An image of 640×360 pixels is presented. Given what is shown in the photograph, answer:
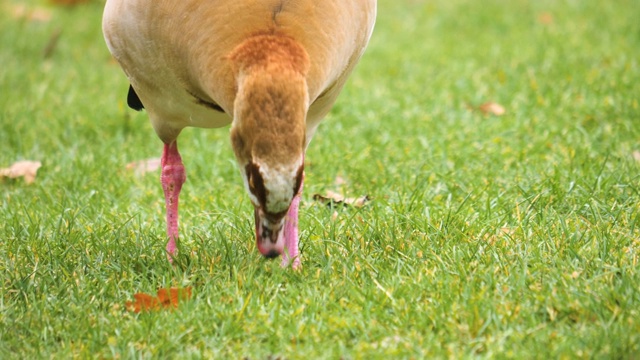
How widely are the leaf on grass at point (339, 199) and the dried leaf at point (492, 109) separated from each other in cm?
171

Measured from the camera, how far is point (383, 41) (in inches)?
314

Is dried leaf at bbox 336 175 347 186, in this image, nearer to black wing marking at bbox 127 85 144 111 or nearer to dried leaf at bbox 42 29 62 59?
black wing marking at bbox 127 85 144 111

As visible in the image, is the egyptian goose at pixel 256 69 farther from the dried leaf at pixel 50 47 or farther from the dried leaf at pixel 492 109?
the dried leaf at pixel 50 47

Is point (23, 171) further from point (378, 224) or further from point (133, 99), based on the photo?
point (378, 224)

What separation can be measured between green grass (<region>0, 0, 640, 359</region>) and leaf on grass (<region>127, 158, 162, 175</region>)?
0.08 m

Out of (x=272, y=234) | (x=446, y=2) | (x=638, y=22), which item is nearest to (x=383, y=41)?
(x=446, y=2)

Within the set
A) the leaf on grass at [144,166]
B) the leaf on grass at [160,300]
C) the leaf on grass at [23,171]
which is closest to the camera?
the leaf on grass at [160,300]

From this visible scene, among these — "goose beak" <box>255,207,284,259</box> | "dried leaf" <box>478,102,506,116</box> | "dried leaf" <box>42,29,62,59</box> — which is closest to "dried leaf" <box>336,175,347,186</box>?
"dried leaf" <box>478,102,506,116</box>

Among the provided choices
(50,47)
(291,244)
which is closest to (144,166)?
(291,244)

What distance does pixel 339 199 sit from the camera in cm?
451

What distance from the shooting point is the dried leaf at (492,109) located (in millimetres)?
5887

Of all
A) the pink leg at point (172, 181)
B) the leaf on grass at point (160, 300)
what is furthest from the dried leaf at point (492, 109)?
the leaf on grass at point (160, 300)

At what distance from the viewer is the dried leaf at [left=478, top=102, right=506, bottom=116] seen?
5.89 meters

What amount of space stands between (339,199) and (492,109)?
1851mm
